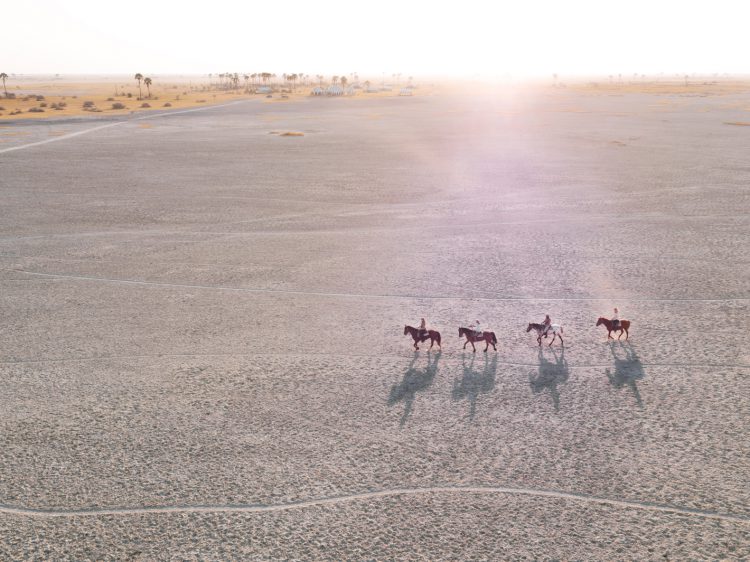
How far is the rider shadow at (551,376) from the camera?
38.7 ft

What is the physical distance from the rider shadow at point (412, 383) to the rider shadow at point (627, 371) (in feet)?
11.8

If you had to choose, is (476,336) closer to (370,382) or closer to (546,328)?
(546,328)

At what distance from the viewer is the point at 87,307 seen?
53.8 feet

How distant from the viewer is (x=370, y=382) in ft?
40.3

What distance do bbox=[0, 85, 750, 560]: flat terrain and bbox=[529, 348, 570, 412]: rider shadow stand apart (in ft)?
0.18

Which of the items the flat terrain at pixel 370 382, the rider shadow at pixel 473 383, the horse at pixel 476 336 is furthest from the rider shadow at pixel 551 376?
the horse at pixel 476 336

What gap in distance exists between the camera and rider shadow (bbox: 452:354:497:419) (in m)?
11.6

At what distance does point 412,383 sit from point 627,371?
4471mm

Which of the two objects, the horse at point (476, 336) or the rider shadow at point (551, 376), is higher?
the horse at point (476, 336)

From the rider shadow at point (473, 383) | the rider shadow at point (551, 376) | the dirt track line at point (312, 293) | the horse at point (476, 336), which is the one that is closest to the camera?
the rider shadow at point (473, 383)

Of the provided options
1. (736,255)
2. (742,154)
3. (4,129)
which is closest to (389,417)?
(736,255)

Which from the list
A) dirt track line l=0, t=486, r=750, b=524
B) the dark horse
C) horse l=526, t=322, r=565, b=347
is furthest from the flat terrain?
the dark horse

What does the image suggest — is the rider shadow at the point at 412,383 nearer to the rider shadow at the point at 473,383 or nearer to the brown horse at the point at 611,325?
the rider shadow at the point at 473,383

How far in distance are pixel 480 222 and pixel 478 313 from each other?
1072 centimetres
